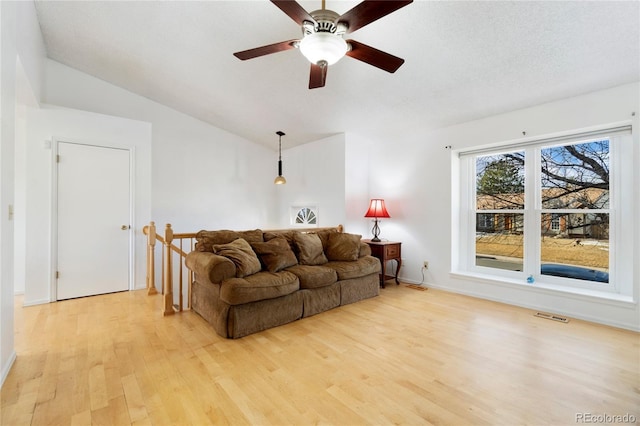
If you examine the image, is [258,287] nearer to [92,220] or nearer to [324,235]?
[324,235]

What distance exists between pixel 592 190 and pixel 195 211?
18.3ft

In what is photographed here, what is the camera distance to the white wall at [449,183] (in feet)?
9.15

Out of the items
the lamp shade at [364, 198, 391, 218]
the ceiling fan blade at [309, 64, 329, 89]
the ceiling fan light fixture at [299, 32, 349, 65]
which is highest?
the ceiling fan blade at [309, 64, 329, 89]

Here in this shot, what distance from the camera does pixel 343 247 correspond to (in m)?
3.84

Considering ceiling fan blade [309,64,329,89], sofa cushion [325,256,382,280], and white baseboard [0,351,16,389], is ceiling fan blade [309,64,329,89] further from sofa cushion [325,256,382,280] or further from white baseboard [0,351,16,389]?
white baseboard [0,351,16,389]

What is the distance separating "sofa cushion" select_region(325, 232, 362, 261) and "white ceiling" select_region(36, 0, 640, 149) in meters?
1.75

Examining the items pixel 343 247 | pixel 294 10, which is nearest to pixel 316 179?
pixel 343 247

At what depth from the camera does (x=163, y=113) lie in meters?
4.58

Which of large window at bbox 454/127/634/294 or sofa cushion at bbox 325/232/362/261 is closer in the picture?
large window at bbox 454/127/634/294

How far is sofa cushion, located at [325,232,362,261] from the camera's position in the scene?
3.79 metres

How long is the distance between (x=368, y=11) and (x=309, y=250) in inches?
101

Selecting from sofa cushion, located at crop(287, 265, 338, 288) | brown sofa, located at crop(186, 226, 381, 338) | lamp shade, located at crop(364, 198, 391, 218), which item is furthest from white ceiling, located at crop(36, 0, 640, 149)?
sofa cushion, located at crop(287, 265, 338, 288)

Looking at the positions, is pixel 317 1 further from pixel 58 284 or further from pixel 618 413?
pixel 58 284

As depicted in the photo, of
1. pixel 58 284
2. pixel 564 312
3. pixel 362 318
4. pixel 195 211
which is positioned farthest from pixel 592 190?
pixel 58 284
